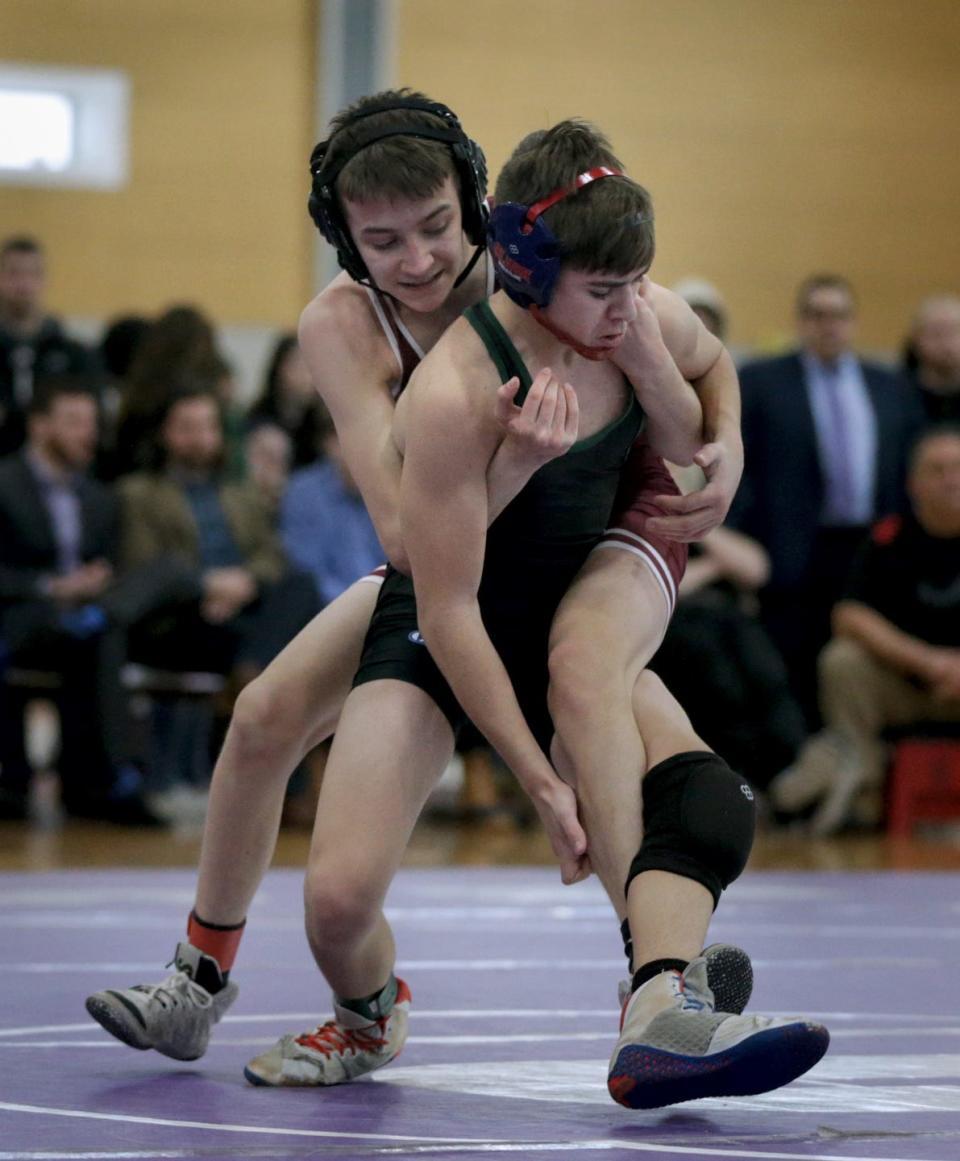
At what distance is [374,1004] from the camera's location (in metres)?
2.84

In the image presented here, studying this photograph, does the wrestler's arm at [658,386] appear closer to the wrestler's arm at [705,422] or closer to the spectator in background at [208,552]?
the wrestler's arm at [705,422]

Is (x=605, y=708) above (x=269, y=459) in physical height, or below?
below

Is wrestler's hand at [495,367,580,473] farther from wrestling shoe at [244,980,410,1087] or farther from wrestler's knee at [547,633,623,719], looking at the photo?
wrestling shoe at [244,980,410,1087]

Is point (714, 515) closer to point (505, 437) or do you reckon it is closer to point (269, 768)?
point (505, 437)

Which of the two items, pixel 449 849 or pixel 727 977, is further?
pixel 449 849

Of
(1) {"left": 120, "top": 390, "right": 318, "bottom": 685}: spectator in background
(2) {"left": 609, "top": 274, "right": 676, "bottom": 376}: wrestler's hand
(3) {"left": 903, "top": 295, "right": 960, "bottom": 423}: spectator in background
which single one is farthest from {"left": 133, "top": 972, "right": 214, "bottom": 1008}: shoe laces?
(3) {"left": 903, "top": 295, "right": 960, "bottom": 423}: spectator in background

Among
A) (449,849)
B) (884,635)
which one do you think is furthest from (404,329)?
(884,635)

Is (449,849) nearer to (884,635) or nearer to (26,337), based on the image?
(884,635)

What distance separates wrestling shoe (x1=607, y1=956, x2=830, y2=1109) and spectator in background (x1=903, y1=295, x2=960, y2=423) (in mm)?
5853

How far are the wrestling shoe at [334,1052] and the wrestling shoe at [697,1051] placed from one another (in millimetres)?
541

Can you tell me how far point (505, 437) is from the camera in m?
2.55

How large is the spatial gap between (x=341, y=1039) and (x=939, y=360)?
5.83 m

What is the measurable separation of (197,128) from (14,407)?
12.7 feet

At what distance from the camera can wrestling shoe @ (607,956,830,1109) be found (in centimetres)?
225
